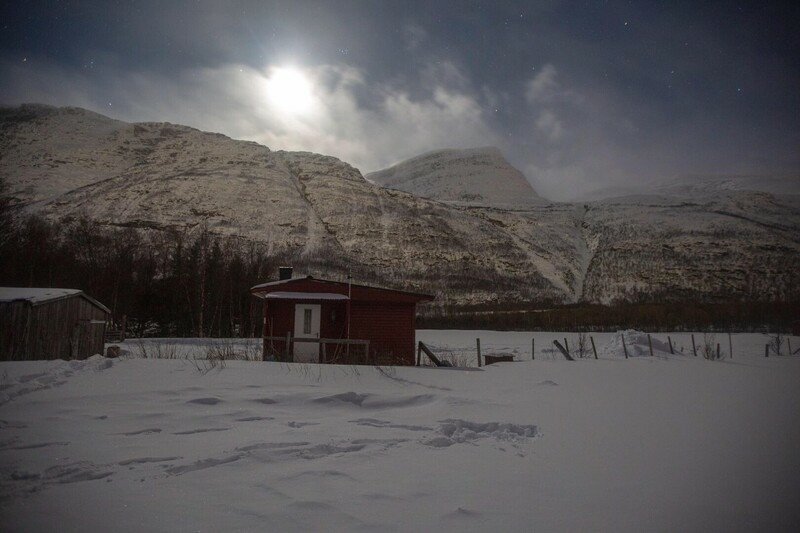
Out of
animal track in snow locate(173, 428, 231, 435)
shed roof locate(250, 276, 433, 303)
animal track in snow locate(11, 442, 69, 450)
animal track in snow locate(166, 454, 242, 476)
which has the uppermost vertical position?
shed roof locate(250, 276, 433, 303)

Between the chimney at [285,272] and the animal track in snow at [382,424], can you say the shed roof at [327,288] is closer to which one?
the chimney at [285,272]

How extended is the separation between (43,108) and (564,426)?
658ft

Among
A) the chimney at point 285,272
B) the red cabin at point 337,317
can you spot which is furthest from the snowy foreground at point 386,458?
the chimney at point 285,272

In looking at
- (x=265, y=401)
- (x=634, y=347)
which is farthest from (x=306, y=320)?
(x=634, y=347)

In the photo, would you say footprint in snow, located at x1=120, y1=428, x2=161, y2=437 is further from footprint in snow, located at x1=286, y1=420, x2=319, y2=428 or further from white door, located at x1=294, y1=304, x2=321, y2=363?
white door, located at x1=294, y1=304, x2=321, y2=363

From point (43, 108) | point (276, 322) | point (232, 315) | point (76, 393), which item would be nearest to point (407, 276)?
point (232, 315)

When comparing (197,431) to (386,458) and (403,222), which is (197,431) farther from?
(403,222)

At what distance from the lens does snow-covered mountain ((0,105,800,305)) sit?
8581 centimetres

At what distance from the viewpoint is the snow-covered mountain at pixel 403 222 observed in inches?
3378

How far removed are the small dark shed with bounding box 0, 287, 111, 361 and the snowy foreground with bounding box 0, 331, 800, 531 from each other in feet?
37.1

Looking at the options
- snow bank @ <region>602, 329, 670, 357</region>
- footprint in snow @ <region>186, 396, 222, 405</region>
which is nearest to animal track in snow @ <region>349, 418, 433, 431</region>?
footprint in snow @ <region>186, 396, 222, 405</region>

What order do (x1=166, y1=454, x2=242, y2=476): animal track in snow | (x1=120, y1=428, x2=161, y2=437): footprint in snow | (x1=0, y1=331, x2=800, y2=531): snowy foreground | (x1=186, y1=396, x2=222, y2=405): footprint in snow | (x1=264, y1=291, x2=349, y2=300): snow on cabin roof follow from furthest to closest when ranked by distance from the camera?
(x1=264, y1=291, x2=349, y2=300): snow on cabin roof
(x1=186, y1=396, x2=222, y2=405): footprint in snow
(x1=120, y1=428, x2=161, y2=437): footprint in snow
(x1=166, y1=454, x2=242, y2=476): animal track in snow
(x1=0, y1=331, x2=800, y2=531): snowy foreground

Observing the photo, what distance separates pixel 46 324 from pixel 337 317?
12.3 m

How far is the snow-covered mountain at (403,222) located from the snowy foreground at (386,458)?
69.7 meters
